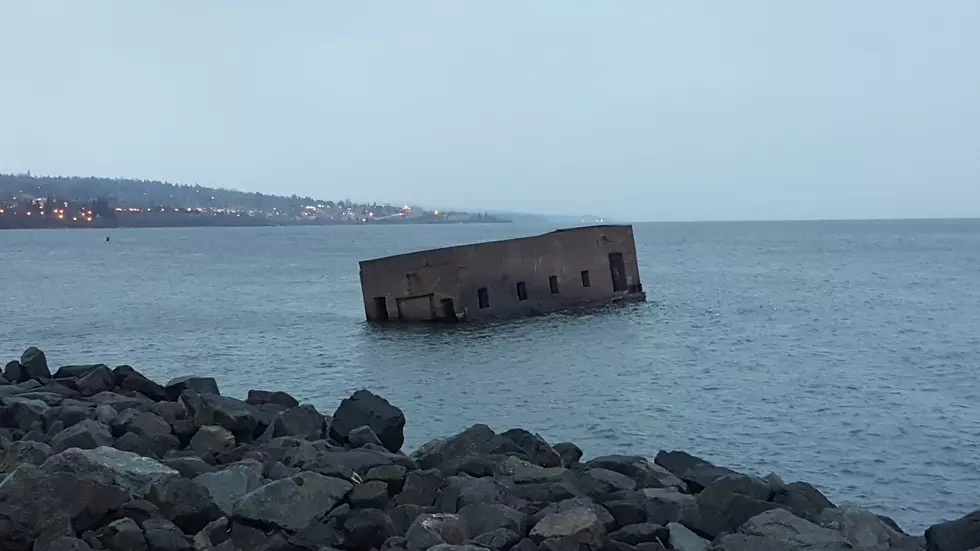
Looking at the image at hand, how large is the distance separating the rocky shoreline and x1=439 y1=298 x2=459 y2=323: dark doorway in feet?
41.9

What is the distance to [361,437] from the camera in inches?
339

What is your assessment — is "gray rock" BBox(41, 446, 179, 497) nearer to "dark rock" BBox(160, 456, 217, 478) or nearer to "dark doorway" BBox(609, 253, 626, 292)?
"dark rock" BBox(160, 456, 217, 478)

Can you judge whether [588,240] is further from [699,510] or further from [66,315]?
[699,510]

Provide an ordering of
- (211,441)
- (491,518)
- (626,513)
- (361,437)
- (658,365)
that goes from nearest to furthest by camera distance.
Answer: (491,518) → (626,513) → (211,441) → (361,437) → (658,365)

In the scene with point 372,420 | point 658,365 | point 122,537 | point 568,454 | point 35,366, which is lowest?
point 658,365

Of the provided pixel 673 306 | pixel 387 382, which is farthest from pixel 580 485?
pixel 673 306

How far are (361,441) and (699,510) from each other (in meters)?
3.36

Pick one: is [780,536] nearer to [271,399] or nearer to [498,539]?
[498,539]

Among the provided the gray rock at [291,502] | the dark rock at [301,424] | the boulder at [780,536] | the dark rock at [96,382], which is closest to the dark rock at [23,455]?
the gray rock at [291,502]

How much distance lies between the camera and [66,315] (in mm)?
27875

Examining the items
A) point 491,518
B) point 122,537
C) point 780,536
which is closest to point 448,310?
point 491,518

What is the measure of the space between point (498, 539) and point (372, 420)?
363 cm

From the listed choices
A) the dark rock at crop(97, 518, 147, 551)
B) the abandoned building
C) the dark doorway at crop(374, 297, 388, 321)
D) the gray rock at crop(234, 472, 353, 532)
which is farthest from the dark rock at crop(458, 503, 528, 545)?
the dark doorway at crop(374, 297, 388, 321)

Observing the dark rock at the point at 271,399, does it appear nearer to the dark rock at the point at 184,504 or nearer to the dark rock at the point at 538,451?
the dark rock at the point at 538,451
